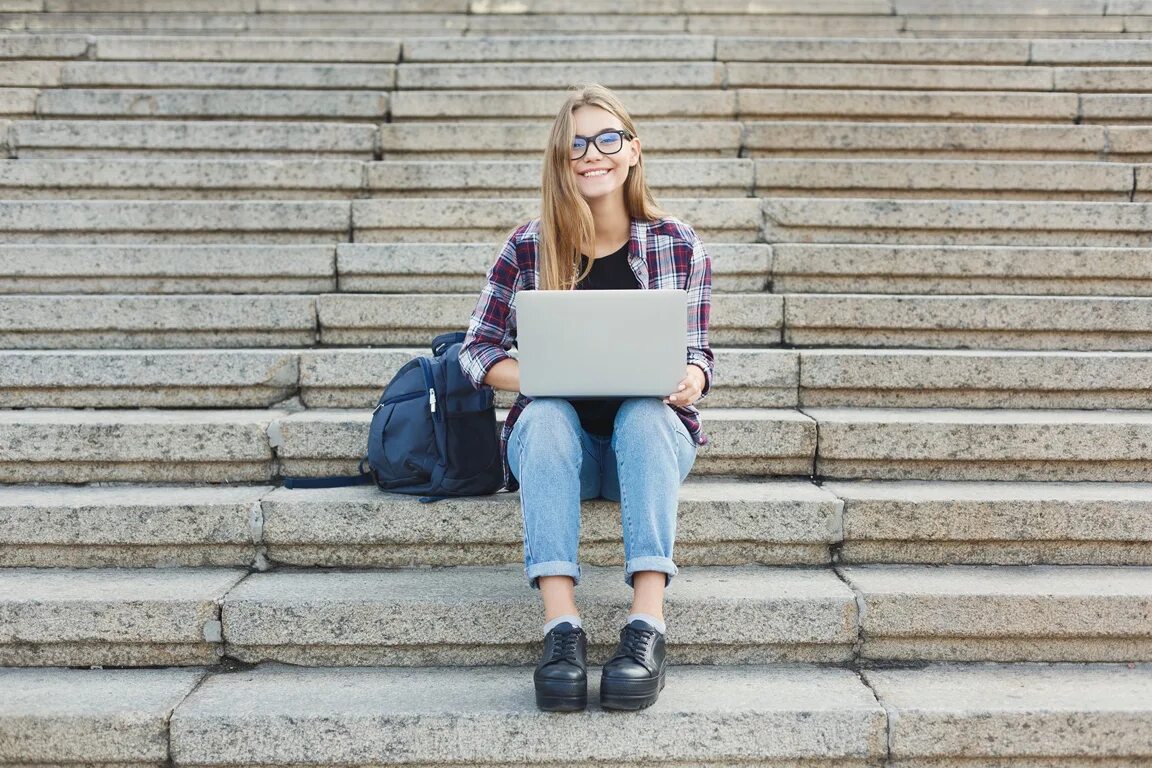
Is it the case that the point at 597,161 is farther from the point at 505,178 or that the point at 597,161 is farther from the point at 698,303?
the point at 505,178

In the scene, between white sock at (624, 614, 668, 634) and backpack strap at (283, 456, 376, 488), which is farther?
backpack strap at (283, 456, 376, 488)

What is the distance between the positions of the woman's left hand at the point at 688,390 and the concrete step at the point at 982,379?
0.83 m

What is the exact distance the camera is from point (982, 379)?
2859 millimetres

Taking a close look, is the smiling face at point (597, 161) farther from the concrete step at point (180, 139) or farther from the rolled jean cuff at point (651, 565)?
the concrete step at point (180, 139)

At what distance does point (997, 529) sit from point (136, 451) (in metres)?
2.54

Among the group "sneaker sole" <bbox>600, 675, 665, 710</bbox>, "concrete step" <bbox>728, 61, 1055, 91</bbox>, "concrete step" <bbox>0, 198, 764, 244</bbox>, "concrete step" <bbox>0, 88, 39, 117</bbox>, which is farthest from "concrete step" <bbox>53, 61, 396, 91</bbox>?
"sneaker sole" <bbox>600, 675, 665, 710</bbox>

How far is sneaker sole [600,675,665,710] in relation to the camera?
74.7 inches

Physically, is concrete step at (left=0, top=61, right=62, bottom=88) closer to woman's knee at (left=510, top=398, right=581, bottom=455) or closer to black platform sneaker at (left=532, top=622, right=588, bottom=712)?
woman's knee at (left=510, top=398, right=581, bottom=455)

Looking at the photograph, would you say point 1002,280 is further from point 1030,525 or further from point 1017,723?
point 1017,723

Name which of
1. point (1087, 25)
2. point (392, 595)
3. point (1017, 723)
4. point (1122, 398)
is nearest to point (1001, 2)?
point (1087, 25)

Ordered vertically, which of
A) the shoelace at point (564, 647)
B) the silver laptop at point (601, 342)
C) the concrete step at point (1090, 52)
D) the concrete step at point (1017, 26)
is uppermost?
the concrete step at point (1017, 26)

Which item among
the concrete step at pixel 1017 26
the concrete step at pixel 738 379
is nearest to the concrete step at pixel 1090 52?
the concrete step at pixel 1017 26

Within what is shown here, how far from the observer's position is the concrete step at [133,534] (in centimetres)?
242

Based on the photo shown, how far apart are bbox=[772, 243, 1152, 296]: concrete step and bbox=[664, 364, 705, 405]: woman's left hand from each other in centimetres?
133
